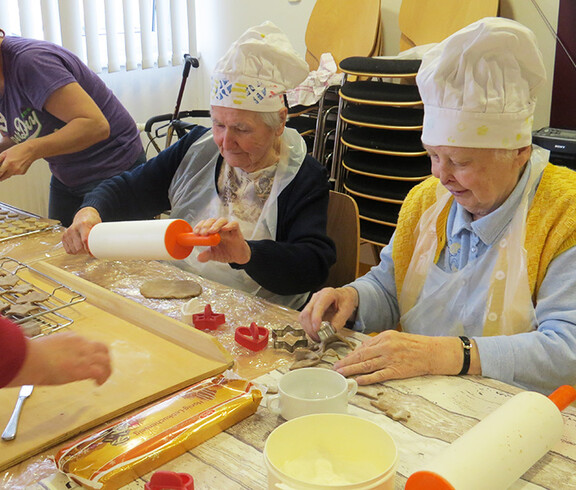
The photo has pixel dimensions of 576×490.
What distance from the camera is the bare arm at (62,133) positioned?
205 centimetres

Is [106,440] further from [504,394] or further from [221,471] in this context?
[504,394]

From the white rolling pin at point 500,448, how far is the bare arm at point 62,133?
1.69 m

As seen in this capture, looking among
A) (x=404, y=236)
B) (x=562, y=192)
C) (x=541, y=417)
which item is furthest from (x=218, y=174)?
(x=541, y=417)

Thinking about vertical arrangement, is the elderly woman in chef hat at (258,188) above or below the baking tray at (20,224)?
above

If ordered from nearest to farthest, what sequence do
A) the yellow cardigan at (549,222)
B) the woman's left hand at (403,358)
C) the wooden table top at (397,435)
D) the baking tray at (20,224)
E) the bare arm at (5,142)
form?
the wooden table top at (397,435), the woman's left hand at (403,358), the yellow cardigan at (549,222), the baking tray at (20,224), the bare arm at (5,142)

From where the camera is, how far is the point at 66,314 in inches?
53.6

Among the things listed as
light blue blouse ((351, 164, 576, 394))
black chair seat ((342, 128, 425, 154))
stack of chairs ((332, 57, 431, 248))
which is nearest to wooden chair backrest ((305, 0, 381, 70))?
stack of chairs ((332, 57, 431, 248))

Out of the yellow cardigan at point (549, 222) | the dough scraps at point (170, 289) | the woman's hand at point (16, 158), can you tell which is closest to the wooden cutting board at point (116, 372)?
the dough scraps at point (170, 289)

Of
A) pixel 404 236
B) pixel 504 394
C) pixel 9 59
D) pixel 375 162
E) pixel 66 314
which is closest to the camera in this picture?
pixel 504 394

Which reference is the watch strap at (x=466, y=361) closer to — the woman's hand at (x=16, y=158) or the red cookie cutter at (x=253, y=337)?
the red cookie cutter at (x=253, y=337)

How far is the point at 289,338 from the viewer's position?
130 cm

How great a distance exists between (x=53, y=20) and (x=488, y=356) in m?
3.43

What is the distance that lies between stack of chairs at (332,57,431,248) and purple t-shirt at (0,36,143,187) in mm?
1072

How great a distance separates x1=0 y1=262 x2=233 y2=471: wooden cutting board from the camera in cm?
95
